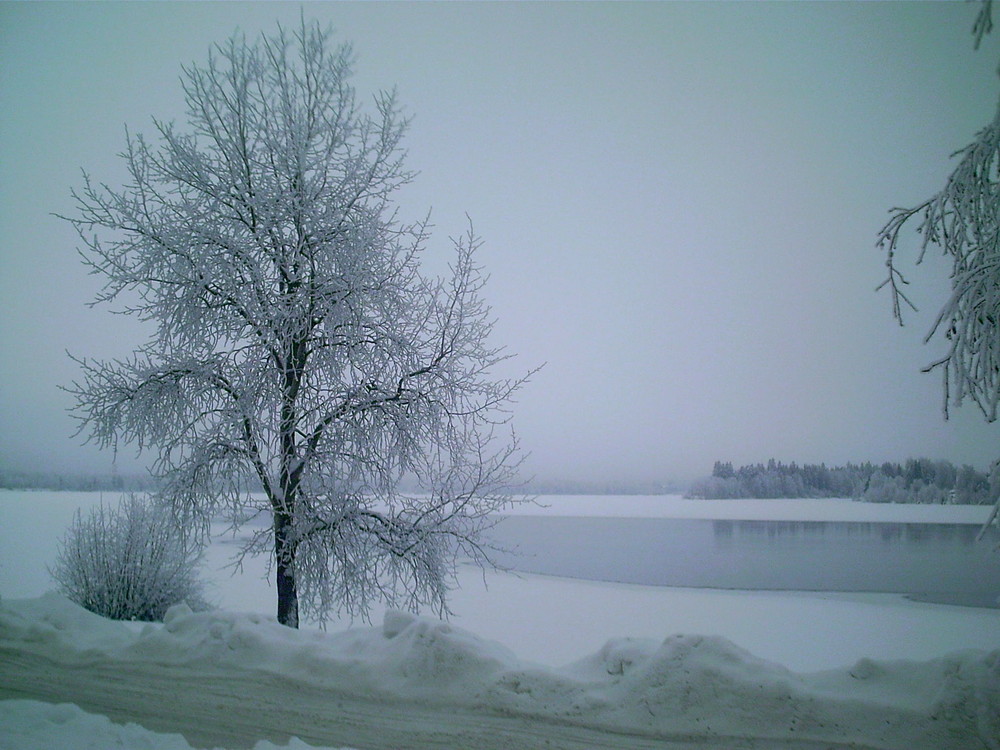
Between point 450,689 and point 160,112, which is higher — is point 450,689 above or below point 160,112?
below

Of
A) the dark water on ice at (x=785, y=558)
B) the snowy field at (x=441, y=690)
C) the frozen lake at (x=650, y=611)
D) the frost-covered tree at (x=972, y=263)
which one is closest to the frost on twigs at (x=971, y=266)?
the frost-covered tree at (x=972, y=263)

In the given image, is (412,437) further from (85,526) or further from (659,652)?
(85,526)

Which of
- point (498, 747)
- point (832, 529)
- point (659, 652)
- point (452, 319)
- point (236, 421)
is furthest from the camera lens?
point (832, 529)

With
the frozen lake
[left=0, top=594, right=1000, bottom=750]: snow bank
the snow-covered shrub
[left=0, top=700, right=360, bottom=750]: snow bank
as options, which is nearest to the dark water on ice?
the frozen lake

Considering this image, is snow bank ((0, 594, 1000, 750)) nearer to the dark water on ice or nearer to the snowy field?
the snowy field

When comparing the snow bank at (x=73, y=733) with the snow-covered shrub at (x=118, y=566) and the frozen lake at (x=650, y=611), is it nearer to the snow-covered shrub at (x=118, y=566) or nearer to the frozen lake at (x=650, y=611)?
the frozen lake at (x=650, y=611)

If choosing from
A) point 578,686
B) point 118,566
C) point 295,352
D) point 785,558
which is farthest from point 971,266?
point 785,558

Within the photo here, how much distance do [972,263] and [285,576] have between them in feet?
23.8

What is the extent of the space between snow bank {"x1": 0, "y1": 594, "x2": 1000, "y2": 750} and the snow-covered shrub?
14.1 ft

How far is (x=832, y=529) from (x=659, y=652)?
32.2 metres

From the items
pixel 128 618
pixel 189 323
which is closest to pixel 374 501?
pixel 189 323

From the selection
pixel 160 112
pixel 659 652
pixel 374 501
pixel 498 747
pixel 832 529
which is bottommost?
pixel 832 529

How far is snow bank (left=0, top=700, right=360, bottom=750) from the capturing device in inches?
154

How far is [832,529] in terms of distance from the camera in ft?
105
